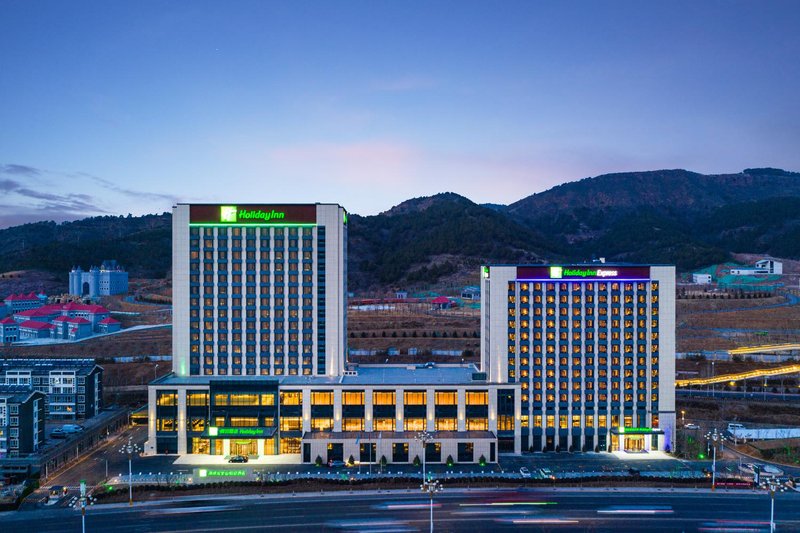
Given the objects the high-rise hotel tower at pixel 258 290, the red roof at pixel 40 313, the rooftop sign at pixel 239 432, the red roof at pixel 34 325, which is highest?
the high-rise hotel tower at pixel 258 290

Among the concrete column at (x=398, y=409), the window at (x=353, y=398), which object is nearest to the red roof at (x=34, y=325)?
the window at (x=353, y=398)

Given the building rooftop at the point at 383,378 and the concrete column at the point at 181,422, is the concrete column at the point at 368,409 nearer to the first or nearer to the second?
the building rooftop at the point at 383,378

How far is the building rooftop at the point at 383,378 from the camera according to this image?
8969cm

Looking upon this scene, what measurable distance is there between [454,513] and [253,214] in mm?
55272

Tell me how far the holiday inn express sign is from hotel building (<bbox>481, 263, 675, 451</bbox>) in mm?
31329

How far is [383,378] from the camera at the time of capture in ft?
306

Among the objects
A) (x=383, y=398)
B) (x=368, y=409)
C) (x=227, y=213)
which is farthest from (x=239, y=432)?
(x=227, y=213)

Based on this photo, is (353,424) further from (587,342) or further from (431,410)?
(587,342)

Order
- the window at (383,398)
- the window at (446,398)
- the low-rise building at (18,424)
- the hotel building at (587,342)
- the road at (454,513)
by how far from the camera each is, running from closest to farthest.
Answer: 1. the road at (454,513)
2. the low-rise building at (18,424)
3. the window at (383,398)
4. the window at (446,398)
5. the hotel building at (587,342)

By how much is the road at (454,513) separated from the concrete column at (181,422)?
2106 cm

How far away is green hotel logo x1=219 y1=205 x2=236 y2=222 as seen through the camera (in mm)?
96000

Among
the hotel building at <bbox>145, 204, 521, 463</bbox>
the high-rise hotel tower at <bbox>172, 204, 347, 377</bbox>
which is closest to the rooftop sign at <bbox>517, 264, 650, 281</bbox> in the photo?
the hotel building at <bbox>145, 204, 521, 463</bbox>

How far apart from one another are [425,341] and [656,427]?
77900 mm

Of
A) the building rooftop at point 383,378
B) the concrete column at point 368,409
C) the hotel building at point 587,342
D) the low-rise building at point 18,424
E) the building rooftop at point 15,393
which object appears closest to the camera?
the low-rise building at point 18,424
